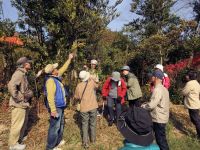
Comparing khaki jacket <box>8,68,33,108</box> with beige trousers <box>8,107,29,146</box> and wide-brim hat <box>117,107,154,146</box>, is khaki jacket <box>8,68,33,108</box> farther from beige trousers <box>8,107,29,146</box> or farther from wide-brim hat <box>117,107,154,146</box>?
wide-brim hat <box>117,107,154,146</box>

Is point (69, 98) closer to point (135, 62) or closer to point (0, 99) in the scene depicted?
point (0, 99)

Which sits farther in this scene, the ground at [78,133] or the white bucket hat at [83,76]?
the ground at [78,133]

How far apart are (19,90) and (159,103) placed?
3076mm

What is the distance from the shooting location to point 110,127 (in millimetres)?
9148

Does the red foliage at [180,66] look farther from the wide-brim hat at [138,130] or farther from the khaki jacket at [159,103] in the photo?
the wide-brim hat at [138,130]

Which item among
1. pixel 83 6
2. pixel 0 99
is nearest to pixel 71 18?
pixel 83 6

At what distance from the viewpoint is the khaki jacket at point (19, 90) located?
7270mm

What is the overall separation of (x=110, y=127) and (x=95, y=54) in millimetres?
2792

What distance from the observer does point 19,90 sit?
24.5ft

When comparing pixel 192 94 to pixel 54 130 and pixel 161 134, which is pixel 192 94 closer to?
pixel 161 134

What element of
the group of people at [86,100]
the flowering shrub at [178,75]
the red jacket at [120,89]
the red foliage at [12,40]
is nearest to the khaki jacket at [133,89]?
the group of people at [86,100]

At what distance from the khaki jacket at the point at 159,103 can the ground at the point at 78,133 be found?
5.51 feet

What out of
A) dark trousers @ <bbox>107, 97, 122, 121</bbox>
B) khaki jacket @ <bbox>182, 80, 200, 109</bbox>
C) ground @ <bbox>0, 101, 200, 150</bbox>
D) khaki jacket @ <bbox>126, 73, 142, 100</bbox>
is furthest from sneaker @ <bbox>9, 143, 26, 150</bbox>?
khaki jacket @ <bbox>182, 80, 200, 109</bbox>

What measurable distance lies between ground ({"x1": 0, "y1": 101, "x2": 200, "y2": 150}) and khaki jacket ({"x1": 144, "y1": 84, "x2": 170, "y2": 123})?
5.51ft
